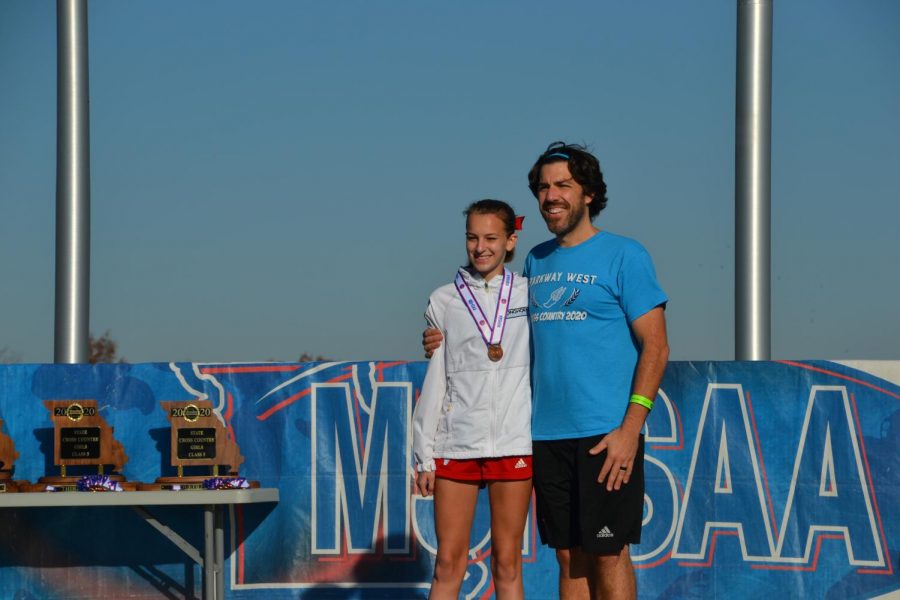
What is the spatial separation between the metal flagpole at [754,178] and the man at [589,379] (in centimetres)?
274

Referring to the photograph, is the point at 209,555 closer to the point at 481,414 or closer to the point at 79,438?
the point at 79,438

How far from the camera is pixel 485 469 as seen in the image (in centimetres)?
466

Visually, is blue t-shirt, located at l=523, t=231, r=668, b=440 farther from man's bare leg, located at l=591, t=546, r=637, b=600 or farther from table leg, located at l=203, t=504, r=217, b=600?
table leg, located at l=203, t=504, r=217, b=600

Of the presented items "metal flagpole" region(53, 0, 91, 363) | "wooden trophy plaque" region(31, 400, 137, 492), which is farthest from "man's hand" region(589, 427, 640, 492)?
"metal flagpole" region(53, 0, 91, 363)

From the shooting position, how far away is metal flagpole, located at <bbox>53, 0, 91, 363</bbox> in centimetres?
765

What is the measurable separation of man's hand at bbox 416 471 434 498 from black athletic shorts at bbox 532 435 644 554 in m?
0.40

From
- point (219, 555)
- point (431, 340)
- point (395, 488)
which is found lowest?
point (219, 555)

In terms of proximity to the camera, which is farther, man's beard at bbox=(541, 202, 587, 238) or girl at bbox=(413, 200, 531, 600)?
girl at bbox=(413, 200, 531, 600)

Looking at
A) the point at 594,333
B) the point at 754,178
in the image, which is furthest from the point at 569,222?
the point at 754,178

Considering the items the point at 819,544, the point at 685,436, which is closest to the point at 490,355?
the point at 685,436

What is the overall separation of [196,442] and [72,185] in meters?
2.02

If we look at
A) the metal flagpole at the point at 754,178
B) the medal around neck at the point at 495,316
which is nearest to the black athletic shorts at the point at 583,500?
the medal around neck at the point at 495,316

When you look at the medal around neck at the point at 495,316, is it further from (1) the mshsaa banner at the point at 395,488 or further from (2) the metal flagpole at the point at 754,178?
(2) the metal flagpole at the point at 754,178

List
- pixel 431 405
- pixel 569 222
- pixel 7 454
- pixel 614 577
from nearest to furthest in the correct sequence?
pixel 614 577
pixel 569 222
pixel 431 405
pixel 7 454
